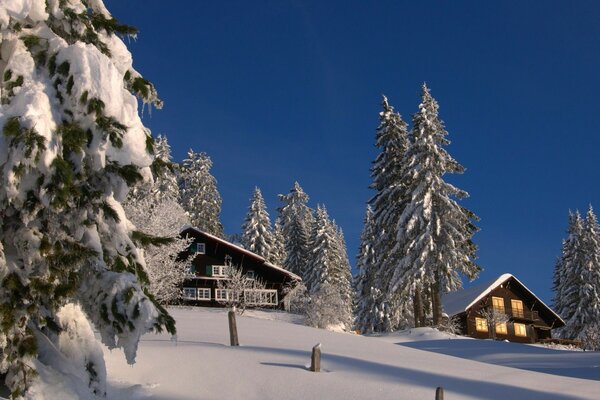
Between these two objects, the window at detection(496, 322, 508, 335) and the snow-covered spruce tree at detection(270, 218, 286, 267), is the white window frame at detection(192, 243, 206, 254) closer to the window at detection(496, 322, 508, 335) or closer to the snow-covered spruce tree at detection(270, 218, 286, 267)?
the snow-covered spruce tree at detection(270, 218, 286, 267)

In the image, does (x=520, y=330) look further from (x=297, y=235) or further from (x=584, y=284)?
(x=297, y=235)

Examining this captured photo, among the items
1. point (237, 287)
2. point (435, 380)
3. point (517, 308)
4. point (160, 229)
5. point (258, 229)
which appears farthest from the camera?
point (258, 229)

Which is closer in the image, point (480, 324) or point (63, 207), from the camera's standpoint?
point (63, 207)

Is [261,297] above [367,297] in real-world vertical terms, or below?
below

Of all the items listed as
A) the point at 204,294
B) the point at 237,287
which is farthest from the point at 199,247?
the point at 237,287

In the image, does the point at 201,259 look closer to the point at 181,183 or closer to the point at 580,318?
the point at 181,183

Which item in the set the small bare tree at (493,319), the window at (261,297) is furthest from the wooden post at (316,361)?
the window at (261,297)

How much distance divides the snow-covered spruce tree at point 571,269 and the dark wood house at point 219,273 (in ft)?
85.2

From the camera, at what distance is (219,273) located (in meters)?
56.4

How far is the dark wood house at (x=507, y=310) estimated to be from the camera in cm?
5419

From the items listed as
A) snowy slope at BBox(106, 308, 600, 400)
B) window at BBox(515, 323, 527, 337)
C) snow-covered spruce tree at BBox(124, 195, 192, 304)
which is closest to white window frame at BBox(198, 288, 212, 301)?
snow-covered spruce tree at BBox(124, 195, 192, 304)

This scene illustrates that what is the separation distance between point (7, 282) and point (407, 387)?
9.70 metres

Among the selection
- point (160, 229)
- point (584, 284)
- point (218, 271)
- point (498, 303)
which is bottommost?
point (498, 303)

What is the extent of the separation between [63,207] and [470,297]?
50574mm
